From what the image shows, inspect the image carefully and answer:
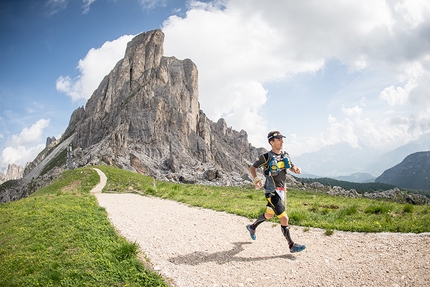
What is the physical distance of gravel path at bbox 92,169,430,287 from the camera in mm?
6086

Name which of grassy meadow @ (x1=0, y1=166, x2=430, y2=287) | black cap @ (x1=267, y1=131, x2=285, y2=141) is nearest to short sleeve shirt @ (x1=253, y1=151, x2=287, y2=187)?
black cap @ (x1=267, y1=131, x2=285, y2=141)

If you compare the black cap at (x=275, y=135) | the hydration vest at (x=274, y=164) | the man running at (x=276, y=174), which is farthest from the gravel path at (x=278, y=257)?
the black cap at (x=275, y=135)

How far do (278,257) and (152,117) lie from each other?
128 metres

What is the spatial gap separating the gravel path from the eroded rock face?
300 feet

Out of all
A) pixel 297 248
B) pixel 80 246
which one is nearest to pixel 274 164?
pixel 297 248

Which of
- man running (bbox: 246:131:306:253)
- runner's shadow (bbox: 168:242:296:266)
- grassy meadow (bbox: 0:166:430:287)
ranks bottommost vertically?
runner's shadow (bbox: 168:242:296:266)

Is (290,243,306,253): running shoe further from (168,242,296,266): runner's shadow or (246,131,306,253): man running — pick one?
(246,131,306,253): man running

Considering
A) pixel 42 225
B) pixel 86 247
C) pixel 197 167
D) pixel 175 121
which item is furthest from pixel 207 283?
pixel 175 121

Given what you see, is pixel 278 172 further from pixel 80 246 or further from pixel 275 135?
pixel 80 246

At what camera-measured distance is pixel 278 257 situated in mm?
Result: 7770

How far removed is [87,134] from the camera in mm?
144500

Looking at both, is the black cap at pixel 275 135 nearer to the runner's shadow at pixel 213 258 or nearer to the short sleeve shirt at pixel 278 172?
the short sleeve shirt at pixel 278 172

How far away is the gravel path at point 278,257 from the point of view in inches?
240

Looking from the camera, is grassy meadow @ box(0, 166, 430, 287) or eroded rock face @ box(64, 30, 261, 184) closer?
grassy meadow @ box(0, 166, 430, 287)
